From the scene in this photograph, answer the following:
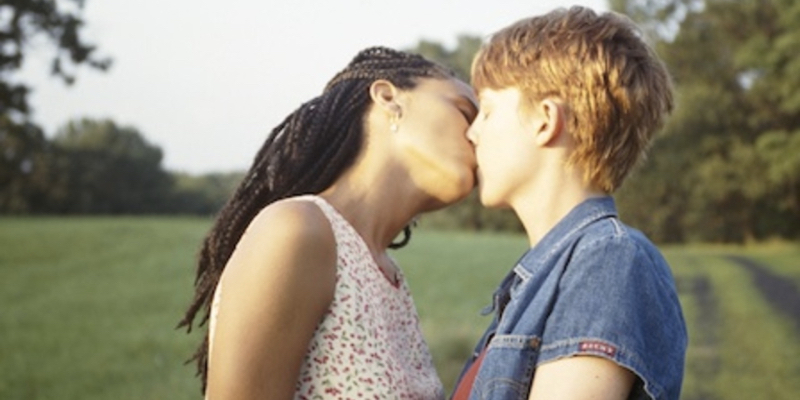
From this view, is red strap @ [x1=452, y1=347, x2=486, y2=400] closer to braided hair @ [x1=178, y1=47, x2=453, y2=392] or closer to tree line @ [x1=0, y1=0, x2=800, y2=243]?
braided hair @ [x1=178, y1=47, x2=453, y2=392]

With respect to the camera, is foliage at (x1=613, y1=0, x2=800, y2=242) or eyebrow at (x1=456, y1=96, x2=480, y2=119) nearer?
eyebrow at (x1=456, y1=96, x2=480, y2=119)

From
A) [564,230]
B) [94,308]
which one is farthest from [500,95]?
[94,308]

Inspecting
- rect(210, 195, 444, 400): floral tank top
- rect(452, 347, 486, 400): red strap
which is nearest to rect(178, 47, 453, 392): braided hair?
rect(210, 195, 444, 400): floral tank top

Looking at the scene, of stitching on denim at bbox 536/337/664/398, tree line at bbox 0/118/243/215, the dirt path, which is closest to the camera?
stitching on denim at bbox 536/337/664/398

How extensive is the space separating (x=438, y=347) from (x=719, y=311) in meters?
5.69

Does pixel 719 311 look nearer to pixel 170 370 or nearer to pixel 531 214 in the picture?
pixel 170 370

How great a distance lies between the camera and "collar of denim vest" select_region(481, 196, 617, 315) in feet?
6.28

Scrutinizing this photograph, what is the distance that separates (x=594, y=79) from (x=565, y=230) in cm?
27

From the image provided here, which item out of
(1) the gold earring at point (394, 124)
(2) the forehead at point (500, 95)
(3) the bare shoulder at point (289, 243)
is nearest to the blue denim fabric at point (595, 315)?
(2) the forehead at point (500, 95)

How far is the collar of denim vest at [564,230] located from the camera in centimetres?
192

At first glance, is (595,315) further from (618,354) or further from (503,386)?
(503,386)

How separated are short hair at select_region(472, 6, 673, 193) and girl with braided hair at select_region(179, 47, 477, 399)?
1.28 feet

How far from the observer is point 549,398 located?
5.62 feet

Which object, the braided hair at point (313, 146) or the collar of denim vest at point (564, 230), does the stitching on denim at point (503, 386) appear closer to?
the collar of denim vest at point (564, 230)
